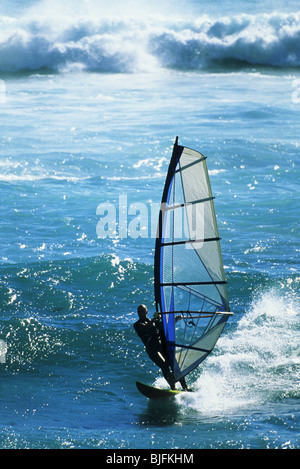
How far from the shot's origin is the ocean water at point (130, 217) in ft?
29.3

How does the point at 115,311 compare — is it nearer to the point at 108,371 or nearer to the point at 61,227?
the point at 108,371

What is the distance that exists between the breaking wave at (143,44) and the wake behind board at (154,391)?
3059 cm

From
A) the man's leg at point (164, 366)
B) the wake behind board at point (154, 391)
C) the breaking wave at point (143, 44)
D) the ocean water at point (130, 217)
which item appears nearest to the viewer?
the ocean water at point (130, 217)

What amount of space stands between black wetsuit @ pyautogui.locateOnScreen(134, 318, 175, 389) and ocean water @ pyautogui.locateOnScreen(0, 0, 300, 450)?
412 millimetres

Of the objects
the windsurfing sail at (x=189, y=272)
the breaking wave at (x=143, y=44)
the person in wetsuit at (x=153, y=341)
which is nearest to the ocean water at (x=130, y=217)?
the breaking wave at (x=143, y=44)

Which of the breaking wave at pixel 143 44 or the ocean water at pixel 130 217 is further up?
the breaking wave at pixel 143 44

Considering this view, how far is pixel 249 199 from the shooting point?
1816 cm

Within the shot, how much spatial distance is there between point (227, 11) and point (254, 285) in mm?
34328

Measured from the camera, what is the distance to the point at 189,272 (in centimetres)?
928

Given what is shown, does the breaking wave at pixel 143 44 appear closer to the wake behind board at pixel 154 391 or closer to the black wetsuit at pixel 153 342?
the black wetsuit at pixel 153 342

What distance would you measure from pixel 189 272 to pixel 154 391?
173 cm

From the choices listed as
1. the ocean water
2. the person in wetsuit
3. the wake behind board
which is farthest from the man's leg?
the ocean water

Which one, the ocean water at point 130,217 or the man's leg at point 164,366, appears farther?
the man's leg at point 164,366

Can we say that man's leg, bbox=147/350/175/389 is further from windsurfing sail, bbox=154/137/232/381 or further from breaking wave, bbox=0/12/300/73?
breaking wave, bbox=0/12/300/73
